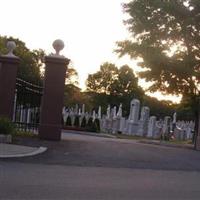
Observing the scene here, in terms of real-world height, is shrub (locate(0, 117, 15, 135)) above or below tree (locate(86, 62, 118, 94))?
below

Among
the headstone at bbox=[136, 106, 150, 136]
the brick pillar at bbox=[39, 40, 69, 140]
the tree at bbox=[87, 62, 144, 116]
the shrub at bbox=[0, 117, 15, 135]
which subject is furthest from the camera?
the tree at bbox=[87, 62, 144, 116]

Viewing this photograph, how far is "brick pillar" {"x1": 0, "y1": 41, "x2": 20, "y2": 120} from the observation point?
19484 mm

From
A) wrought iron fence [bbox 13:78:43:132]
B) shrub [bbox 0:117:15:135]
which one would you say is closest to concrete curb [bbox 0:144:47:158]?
shrub [bbox 0:117:15:135]

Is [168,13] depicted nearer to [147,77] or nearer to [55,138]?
[147,77]

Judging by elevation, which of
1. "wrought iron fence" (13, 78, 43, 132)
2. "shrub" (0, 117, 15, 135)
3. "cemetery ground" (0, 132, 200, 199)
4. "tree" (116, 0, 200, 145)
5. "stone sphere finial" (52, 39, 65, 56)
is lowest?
"cemetery ground" (0, 132, 200, 199)

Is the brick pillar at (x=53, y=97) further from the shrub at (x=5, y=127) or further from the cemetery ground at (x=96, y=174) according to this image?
the shrub at (x=5, y=127)

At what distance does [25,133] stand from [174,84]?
47.8 feet

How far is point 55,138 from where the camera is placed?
18984 mm

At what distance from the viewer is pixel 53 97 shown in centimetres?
1914

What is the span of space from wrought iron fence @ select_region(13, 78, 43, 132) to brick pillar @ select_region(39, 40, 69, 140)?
1.11 metres

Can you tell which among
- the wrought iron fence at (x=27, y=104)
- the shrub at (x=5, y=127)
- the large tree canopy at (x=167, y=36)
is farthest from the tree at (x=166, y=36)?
the shrub at (x=5, y=127)

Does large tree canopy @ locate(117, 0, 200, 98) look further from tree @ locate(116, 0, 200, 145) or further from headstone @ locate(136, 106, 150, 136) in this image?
headstone @ locate(136, 106, 150, 136)

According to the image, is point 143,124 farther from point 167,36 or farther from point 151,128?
point 167,36

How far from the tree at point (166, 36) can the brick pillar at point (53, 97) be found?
12079 mm
